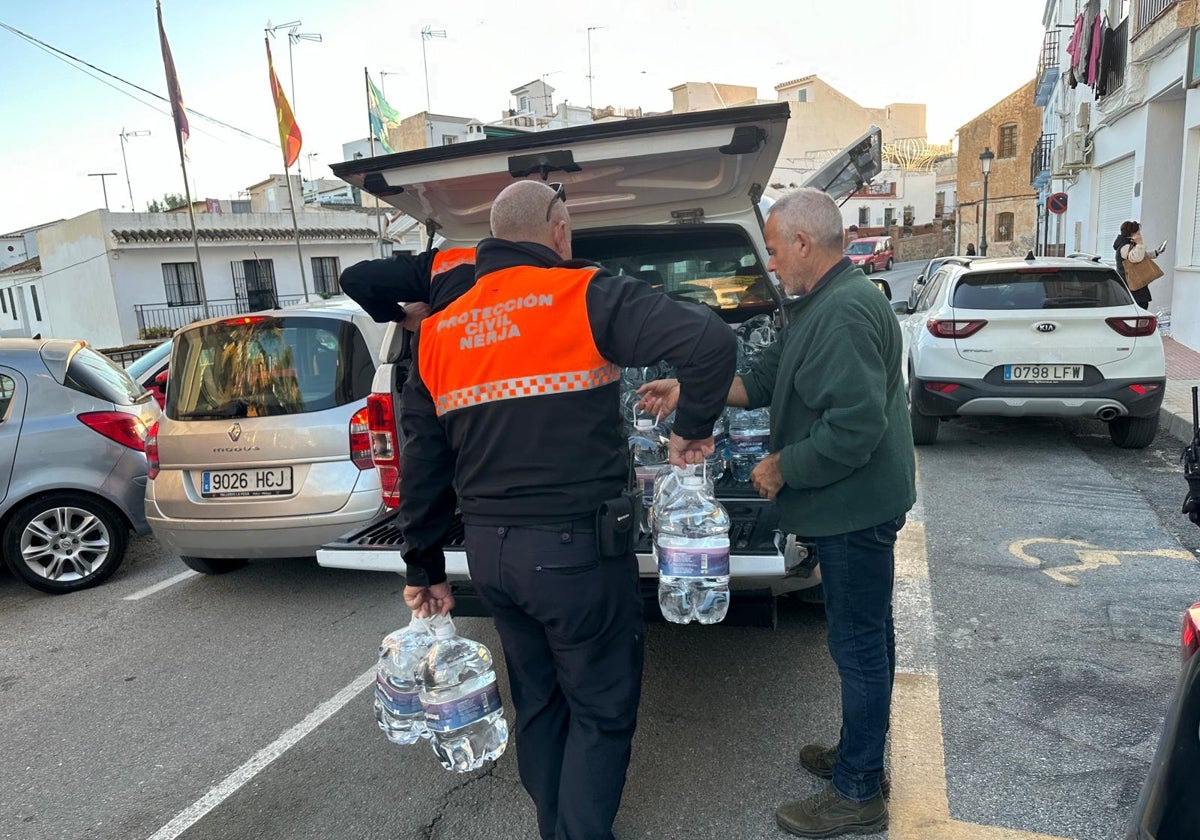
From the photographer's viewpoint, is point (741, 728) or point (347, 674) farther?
point (347, 674)

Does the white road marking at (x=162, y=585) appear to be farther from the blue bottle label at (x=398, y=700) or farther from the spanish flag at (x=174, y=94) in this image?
the spanish flag at (x=174, y=94)

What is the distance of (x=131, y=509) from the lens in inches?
207

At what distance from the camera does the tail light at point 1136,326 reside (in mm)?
6266

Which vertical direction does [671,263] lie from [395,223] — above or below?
below

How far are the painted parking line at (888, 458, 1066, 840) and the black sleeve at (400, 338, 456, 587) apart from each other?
1595 mm

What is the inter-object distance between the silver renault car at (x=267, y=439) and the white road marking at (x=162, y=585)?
2.10 feet

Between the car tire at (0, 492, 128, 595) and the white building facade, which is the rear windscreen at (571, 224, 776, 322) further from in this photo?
the white building facade

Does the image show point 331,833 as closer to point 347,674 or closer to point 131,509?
point 347,674

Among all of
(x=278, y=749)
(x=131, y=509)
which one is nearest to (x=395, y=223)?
(x=131, y=509)

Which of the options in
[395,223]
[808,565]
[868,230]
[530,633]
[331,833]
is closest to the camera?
[530,633]

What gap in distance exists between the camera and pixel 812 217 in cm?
229

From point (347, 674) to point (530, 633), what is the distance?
5.92 feet

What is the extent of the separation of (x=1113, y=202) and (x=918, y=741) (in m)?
18.4

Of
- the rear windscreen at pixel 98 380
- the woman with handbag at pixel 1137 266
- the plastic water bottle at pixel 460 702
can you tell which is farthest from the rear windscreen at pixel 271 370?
the woman with handbag at pixel 1137 266
